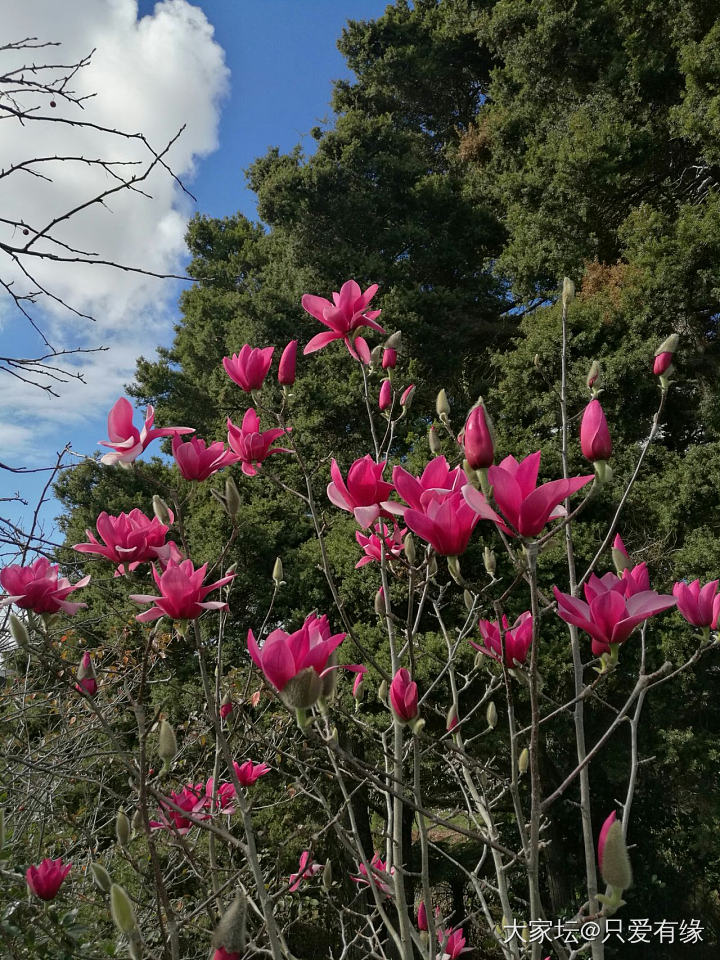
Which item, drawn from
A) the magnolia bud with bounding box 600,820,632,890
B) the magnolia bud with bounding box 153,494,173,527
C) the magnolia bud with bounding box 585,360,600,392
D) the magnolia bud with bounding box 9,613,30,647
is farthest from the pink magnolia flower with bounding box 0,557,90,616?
the magnolia bud with bounding box 585,360,600,392

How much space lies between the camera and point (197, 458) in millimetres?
936

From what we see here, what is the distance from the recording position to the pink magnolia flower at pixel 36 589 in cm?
89

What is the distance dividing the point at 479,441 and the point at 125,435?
56 cm

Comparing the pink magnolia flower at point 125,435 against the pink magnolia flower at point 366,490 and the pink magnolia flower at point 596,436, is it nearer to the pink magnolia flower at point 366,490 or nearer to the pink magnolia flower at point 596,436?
the pink magnolia flower at point 366,490

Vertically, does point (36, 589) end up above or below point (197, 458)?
below

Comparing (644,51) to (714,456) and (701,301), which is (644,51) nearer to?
(701,301)

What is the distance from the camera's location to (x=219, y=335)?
9875 millimetres

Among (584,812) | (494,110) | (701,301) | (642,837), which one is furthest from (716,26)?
(642,837)

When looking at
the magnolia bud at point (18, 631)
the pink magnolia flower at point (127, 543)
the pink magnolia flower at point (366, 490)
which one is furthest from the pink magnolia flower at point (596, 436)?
the magnolia bud at point (18, 631)

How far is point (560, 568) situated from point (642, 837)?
2.55m

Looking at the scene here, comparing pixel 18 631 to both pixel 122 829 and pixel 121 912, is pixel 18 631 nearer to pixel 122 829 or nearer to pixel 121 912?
pixel 122 829

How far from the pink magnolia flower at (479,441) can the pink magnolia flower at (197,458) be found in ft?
1.42

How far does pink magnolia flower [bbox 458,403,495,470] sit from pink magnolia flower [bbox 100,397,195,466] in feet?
1.44

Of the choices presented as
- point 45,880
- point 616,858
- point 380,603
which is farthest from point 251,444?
point 45,880
